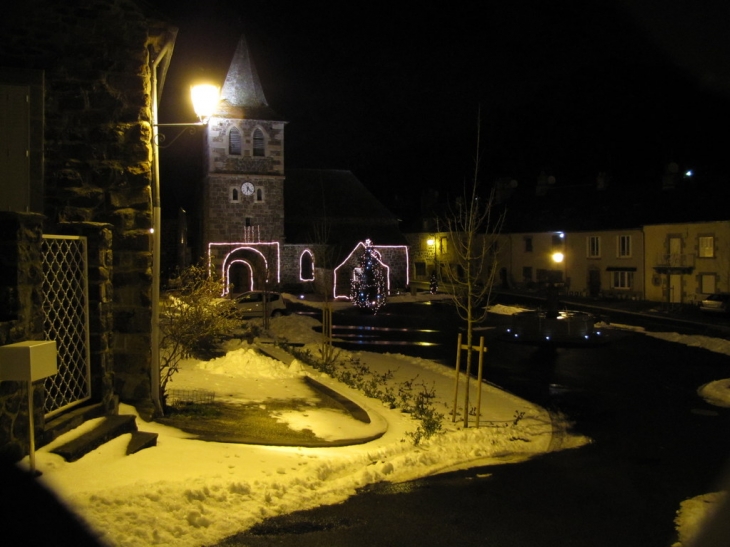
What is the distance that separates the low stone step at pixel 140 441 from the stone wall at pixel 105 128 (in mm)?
1698

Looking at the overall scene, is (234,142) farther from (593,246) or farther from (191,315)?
(191,315)

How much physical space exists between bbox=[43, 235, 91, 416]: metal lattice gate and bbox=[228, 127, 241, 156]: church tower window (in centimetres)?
3867

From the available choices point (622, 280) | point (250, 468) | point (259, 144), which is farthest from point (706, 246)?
point (250, 468)

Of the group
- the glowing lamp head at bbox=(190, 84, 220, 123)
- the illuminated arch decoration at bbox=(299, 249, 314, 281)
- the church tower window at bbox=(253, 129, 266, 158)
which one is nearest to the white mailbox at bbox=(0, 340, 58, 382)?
the glowing lamp head at bbox=(190, 84, 220, 123)

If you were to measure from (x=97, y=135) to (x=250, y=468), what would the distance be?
16.4 ft

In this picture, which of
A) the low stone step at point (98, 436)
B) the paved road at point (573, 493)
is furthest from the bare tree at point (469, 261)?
the low stone step at point (98, 436)

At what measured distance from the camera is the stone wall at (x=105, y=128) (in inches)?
363

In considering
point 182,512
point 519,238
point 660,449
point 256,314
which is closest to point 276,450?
point 182,512

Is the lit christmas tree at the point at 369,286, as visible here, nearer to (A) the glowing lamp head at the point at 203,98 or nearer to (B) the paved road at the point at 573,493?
(B) the paved road at the point at 573,493

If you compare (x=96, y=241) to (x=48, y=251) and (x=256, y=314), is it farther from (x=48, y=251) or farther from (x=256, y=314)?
(x=256, y=314)

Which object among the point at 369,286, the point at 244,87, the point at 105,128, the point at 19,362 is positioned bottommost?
the point at 369,286

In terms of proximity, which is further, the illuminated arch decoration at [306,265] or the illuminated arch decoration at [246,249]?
the illuminated arch decoration at [306,265]

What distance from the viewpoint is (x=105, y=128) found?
9492 millimetres

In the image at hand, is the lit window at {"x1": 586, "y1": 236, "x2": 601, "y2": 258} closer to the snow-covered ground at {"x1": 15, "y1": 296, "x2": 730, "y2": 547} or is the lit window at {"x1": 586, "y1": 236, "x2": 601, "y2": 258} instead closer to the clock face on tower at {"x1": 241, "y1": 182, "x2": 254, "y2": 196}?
the clock face on tower at {"x1": 241, "y1": 182, "x2": 254, "y2": 196}
